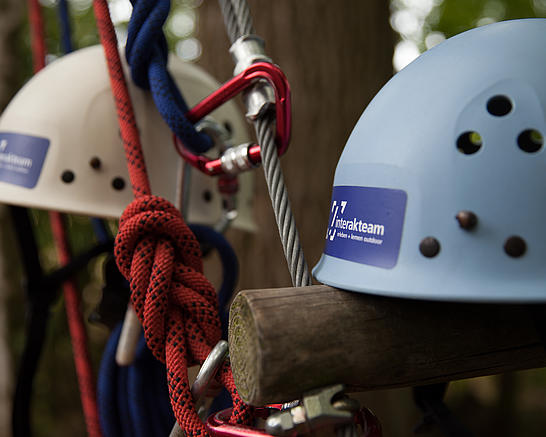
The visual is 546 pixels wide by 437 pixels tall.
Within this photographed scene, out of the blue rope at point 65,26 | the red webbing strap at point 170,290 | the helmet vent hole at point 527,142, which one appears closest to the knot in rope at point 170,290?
the red webbing strap at point 170,290

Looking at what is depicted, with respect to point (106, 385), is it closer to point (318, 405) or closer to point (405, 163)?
point (318, 405)

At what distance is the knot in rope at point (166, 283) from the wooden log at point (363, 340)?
154 millimetres

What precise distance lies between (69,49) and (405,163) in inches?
46.6

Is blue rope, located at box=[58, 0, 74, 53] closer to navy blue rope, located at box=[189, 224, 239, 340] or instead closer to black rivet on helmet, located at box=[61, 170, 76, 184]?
black rivet on helmet, located at box=[61, 170, 76, 184]

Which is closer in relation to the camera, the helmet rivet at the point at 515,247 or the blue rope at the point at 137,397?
the helmet rivet at the point at 515,247

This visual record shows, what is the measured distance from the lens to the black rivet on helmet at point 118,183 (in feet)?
3.82

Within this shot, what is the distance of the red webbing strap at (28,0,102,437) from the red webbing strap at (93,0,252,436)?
601 millimetres

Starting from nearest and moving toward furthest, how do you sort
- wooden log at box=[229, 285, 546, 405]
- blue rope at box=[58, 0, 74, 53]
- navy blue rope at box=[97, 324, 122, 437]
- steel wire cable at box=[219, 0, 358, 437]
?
1. wooden log at box=[229, 285, 546, 405]
2. steel wire cable at box=[219, 0, 358, 437]
3. navy blue rope at box=[97, 324, 122, 437]
4. blue rope at box=[58, 0, 74, 53]

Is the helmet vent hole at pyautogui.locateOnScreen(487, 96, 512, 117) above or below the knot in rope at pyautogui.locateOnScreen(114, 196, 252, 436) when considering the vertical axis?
above

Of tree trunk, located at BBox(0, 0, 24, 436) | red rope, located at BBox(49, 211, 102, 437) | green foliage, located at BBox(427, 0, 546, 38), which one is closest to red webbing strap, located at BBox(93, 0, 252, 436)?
red rope, located at BBox(49, 211, 102, 437)

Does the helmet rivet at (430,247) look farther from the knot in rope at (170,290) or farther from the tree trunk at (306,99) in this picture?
the tree trunk at (306,99)

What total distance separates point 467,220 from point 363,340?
0.57 ft

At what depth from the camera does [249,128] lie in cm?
167

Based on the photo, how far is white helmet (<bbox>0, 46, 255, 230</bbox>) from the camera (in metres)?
1.14
